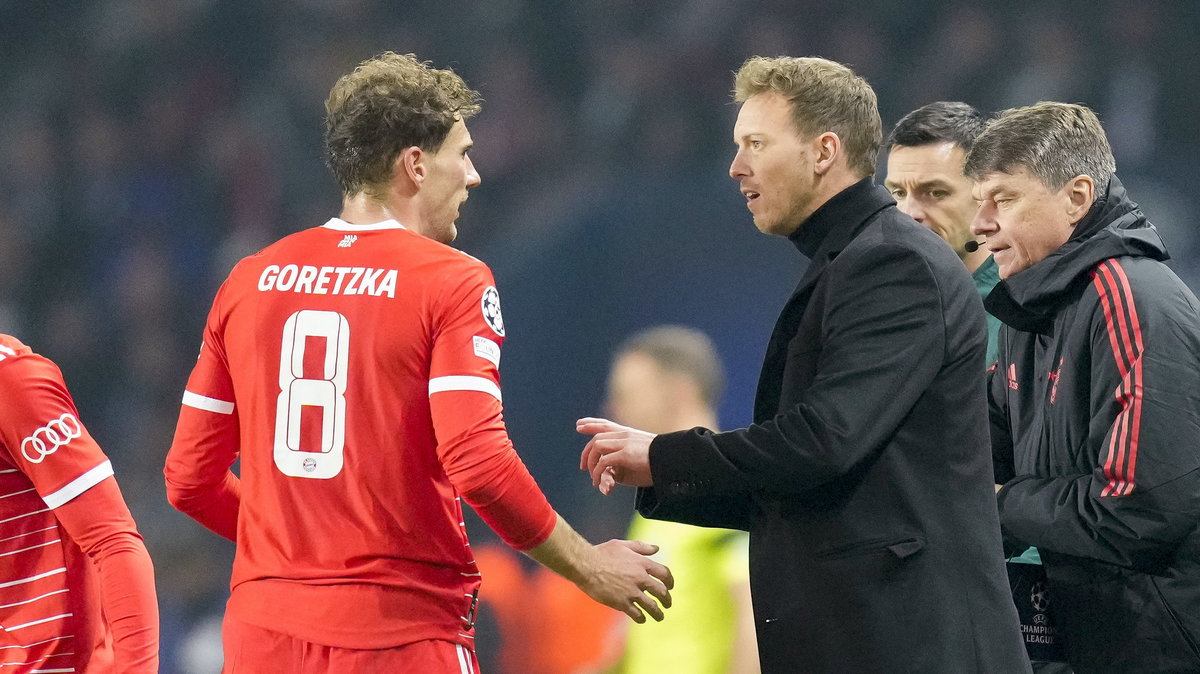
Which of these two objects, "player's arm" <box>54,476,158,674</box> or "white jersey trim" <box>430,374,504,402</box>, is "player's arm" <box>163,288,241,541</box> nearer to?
"player's arm" <box>54,476,158,674</box>

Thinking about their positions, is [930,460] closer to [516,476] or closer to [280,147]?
[516,476]

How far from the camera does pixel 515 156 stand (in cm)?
546

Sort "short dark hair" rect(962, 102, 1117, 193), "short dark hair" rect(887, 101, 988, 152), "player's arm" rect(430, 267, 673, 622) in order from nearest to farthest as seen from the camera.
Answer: "player's arm" rect(430, 267, 673, 622) < "short dark hair" rect(962, 102, 1117, 193) < "short dark hair" rect(887, 101, 988, 152)

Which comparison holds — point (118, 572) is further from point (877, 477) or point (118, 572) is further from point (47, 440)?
point (877, 477)

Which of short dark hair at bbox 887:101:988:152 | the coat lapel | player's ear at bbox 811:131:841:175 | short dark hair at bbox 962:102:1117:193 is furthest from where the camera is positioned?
short dark hair at bbox 887:101:988:152

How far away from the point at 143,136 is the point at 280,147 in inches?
24.4

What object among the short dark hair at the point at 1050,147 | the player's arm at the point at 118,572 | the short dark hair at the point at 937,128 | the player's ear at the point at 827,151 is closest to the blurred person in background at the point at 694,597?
the short dark hair at the point at 937,128

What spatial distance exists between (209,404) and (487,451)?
0.53m

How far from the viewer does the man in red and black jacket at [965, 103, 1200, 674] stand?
2100mm

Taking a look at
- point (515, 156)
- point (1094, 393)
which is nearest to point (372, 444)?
point (1094, 393)

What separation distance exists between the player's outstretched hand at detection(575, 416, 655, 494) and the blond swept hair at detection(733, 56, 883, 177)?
60 centimetres

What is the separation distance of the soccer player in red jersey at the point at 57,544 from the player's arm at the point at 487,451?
2.03 feet

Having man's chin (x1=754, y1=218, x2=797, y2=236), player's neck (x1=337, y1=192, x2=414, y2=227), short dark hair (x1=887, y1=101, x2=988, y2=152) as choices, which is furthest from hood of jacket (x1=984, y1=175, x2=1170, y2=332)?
player's neck (x1=337, y1=192, x2=414, y2=227)

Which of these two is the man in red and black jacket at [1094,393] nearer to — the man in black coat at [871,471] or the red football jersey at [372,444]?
the man in black coat at [871,471]
